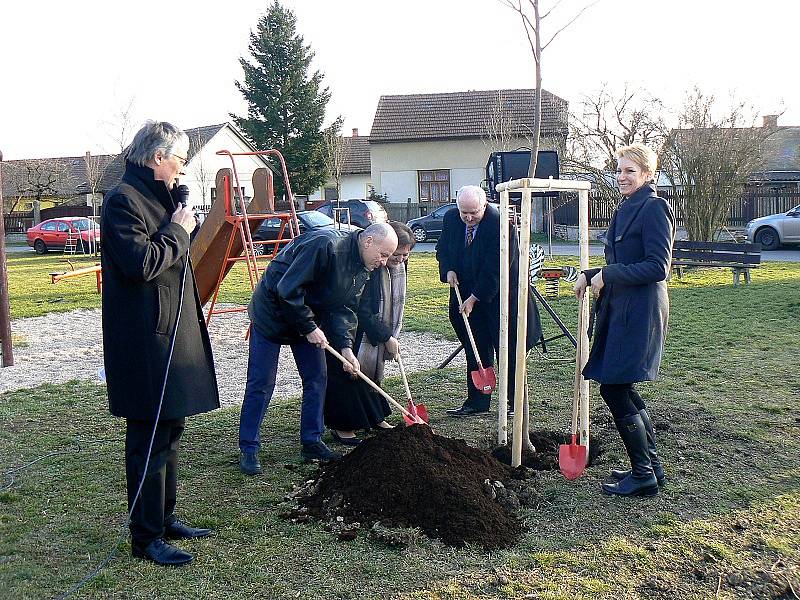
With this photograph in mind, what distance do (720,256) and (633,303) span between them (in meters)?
11.1

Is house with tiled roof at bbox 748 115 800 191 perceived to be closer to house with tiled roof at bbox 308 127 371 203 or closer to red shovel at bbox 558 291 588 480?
house with tiled roof at bbox 308 127 371 203

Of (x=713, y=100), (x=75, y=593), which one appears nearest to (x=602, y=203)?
(x=713, y=100)

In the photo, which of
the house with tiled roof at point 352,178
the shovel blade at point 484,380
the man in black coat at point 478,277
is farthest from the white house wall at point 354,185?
the shovel blade at point 484,380

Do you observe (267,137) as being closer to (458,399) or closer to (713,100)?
(713,100)

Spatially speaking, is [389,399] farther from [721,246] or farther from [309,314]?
[721,246]

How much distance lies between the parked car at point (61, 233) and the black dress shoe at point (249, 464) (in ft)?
83.0

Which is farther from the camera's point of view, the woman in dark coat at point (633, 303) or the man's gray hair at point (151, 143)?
the woman in dark coat at point (633, 303)

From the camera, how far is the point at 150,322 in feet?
11.6

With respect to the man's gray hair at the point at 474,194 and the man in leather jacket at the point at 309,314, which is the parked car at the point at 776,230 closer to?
the man's gray hair at the point at 474,194

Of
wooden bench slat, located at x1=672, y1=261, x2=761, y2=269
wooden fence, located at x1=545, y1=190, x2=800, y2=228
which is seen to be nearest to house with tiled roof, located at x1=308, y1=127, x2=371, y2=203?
wooden fence, located at x1=545, y1=190, x2=800, y2=228

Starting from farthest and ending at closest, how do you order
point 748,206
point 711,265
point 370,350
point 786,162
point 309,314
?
point 786,162, point 748,206, point 711,265, point 370,350, point 309,314

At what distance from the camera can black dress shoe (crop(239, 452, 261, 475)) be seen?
493 cm

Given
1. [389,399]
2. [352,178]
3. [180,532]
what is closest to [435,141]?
[352,178]

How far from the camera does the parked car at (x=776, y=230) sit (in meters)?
22.2
